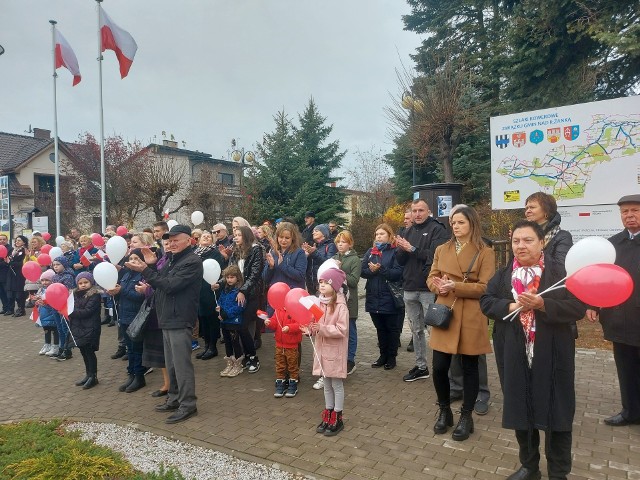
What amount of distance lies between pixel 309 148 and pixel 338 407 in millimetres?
16596

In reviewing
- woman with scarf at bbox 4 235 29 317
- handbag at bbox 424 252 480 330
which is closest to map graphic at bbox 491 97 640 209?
handbag at bbox 424 252 480 330

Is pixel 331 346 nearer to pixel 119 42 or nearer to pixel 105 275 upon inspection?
pixel 105 275

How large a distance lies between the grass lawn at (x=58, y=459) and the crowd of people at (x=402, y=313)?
36.3 inches

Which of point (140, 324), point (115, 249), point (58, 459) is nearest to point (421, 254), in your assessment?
point (140, 324)

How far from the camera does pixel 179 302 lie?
4656 mm

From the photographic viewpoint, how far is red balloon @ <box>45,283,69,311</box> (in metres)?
5.80

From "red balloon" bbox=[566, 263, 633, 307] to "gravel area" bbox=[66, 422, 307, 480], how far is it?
2456mm

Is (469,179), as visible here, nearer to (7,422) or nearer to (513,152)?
(513,152)

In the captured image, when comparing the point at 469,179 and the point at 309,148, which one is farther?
the point at 309,148

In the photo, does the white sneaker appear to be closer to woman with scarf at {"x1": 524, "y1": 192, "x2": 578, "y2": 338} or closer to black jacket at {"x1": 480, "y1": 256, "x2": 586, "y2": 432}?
black jacket at {"x1": 480, "y1": 256, "x2": 586, "y2": 432}

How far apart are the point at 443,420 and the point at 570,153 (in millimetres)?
5994

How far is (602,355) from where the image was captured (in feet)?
21.7

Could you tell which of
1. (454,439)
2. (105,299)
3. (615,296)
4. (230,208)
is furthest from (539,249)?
(230,208)

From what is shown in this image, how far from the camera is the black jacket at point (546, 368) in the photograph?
2.98 metres
